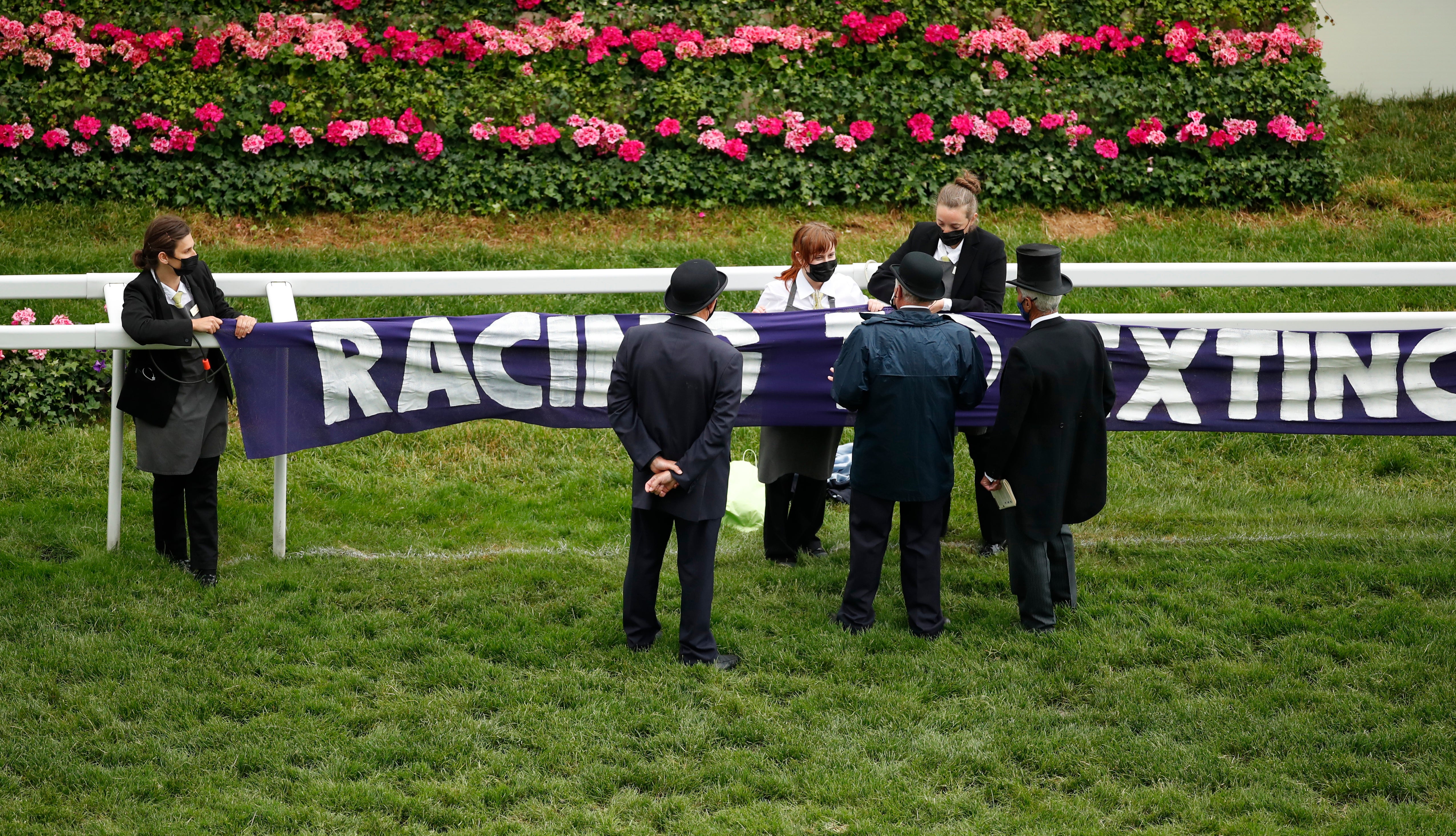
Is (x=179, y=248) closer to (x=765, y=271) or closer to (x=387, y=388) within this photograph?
(x=387, y=388)

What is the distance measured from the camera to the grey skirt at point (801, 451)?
7102mm

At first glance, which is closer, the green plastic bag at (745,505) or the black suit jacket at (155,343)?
the black suit jacket at (155,343)

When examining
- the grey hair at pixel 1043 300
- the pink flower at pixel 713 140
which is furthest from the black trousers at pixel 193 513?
the pink flower at pixel 713 140

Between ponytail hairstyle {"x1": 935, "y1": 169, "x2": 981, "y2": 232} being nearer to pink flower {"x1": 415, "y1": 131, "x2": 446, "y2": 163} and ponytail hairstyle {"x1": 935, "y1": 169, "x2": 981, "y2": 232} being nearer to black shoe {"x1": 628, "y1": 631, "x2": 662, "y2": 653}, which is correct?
black shoe {"x1": 628, "y1": 631, "x2": 662, "y2": 653}

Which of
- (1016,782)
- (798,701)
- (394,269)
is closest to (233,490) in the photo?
(394,269)

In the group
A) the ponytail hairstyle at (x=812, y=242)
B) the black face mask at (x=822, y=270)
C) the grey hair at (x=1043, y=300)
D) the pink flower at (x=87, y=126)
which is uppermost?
the pink flower at (x=87, y=126)

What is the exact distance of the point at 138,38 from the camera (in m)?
11.8

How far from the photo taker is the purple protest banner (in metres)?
6.81

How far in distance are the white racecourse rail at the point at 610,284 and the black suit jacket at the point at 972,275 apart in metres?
0.45

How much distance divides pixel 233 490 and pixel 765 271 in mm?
3684

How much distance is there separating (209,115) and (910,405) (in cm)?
822

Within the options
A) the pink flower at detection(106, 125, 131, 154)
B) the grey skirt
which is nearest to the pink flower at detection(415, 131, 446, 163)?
the pink flower at detection(106, 125, 131, 154)

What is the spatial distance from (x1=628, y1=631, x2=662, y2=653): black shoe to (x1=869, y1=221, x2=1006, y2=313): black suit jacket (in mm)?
2280

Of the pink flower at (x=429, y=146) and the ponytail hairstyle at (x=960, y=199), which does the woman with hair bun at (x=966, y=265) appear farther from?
the pink flower at (x=429, y=146)
